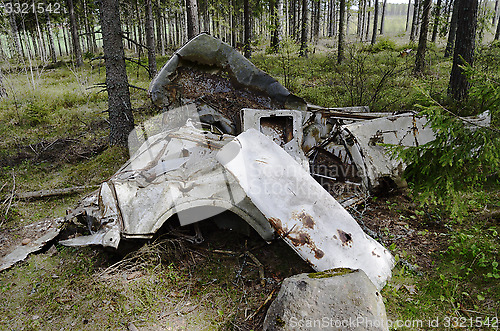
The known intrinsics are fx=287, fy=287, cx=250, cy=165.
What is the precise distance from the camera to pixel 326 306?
2.12 meters

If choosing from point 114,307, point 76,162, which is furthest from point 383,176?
point 76,162

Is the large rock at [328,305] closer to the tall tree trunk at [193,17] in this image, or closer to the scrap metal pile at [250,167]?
the scrap metal pile at [250,167]

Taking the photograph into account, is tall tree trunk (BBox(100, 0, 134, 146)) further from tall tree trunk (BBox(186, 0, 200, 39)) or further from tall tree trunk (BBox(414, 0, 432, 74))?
tall tree trunk (BBox(414, 0, 432, 74))

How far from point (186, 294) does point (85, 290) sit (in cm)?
102

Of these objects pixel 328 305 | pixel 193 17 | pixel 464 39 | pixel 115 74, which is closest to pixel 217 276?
pixel 328 305

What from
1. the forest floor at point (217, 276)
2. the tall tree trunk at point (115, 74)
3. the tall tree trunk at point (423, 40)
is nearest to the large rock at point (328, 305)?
the forest floor at point (217, 276)

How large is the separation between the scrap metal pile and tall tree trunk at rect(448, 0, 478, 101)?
2.64m

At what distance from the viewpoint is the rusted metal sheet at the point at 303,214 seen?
107 inches

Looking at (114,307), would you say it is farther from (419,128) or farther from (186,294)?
(419,128)

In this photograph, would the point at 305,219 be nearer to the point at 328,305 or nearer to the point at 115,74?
the point at 328,305

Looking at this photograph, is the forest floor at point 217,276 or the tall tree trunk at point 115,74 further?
the tall tree trunk at point 115,74

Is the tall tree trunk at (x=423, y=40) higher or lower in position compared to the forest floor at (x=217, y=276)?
higher

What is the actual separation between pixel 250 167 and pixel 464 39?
648 centimetres

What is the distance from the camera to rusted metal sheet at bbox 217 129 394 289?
271cm
